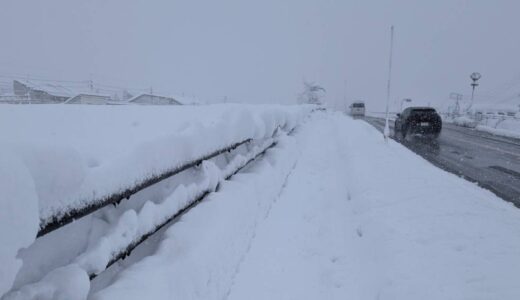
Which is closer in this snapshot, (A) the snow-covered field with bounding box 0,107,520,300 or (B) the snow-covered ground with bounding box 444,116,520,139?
(A) the snow-covered field with bounding box 0,107,520,300

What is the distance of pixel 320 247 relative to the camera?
531cm

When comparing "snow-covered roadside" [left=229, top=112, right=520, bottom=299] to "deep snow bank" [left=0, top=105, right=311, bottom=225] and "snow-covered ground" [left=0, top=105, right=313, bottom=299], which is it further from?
"deep snow bank" [left=0, top=105, right=311, bottom=225]

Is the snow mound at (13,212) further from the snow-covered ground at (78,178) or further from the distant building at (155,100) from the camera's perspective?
the distant building at (155,100)

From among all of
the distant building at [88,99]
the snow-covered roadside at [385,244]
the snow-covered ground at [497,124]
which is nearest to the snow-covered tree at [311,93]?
the snow-covered ground at [497,124]

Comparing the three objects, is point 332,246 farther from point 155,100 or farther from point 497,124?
point 155,100

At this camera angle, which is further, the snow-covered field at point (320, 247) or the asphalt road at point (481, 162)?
the asphalt road at point (481, 162)

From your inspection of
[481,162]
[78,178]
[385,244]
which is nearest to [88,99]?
[481,162]

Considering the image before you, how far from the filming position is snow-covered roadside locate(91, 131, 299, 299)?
7.09 ft

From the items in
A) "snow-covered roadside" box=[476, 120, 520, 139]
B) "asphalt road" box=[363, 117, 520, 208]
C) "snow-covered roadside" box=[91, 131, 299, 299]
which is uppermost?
"snow-covered roadside" box=[91, 131, 299, 299]

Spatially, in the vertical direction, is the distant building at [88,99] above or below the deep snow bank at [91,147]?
above

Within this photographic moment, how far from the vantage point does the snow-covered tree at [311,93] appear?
8888 centimetres

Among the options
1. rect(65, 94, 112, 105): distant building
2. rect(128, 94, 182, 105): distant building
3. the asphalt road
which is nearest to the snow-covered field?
the asphalt road

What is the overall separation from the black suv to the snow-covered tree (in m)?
66.2

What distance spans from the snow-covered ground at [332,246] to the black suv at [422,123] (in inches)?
562
